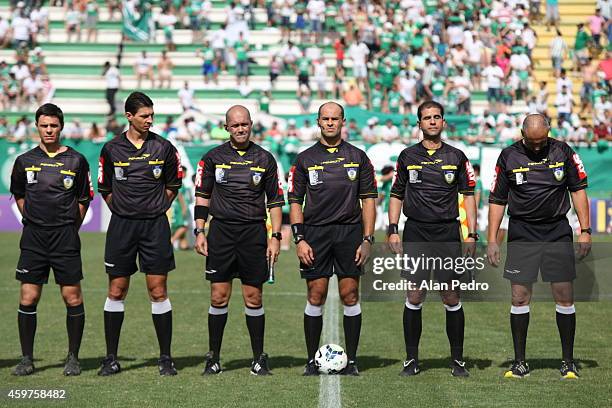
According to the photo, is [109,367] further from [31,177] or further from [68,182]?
[31,177]

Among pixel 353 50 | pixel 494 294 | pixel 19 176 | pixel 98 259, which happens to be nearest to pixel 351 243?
pixel 494 294

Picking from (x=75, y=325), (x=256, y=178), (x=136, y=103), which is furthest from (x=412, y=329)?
(x=136, y=103)

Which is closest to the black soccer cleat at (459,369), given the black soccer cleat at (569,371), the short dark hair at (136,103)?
the black soccer cleat at (569,371)

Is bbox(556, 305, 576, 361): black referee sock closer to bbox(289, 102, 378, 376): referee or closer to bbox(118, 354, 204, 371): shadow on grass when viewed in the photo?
bbox(289, 102, 378, 376): referee

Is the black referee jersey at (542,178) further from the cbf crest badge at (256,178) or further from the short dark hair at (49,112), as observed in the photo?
the short dark hair at (49,112)

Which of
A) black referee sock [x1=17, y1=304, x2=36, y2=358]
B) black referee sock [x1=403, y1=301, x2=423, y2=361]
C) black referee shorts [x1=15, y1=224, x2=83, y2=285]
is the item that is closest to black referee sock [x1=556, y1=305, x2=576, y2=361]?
black referee sock [x1=403, y1=301, x2=423, y2=361]

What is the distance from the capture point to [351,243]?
9.97m

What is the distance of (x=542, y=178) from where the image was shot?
9875 millimetres

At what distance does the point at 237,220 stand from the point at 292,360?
1.76 metres

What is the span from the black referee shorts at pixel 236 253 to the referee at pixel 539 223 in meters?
2.11

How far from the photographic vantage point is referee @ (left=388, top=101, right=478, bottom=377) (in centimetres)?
1002

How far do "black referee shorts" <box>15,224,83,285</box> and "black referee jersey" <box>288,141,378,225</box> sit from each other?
6.88 ft

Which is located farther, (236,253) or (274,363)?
(274,363)

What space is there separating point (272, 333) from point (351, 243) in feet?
10.4
